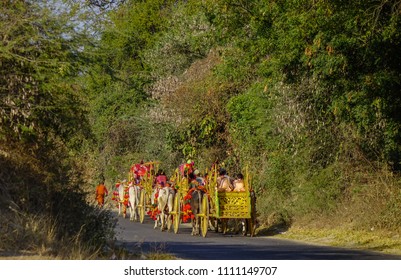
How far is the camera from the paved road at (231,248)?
20125mm

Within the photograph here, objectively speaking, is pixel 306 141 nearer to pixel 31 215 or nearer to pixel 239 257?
pixel 239 257

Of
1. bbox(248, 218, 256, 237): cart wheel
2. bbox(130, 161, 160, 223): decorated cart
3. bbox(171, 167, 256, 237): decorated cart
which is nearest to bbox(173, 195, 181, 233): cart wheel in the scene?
bbox(171, 167, 256, 237): decorated cart

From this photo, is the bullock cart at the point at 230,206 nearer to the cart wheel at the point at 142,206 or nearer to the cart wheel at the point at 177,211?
the cart wheel at the point at 177,211

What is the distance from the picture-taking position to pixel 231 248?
76.1 ft

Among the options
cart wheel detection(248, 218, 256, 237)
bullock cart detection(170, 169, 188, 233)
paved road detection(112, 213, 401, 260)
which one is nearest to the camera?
paved road detection(112, 213, 401, 260)

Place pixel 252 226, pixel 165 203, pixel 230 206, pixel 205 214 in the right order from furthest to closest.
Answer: pixel 165 203 < pixel 252 226 < pixel 230 206 < pixel 205 214

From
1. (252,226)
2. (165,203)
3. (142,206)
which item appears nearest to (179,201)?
(165,203)

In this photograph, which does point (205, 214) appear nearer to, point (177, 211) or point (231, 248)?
point (177, 211)

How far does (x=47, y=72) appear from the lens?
1744 centimetres

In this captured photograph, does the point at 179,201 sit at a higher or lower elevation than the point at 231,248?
higher

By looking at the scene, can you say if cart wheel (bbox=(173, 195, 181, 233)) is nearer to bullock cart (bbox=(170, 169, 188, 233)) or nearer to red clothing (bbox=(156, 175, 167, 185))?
bullock cart (bbox=(170, 169, 188, 233))

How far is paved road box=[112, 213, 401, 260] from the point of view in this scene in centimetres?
2012

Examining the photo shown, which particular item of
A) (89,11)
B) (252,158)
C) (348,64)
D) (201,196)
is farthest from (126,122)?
(89,11)

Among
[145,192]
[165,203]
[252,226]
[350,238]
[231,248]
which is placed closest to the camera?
[231,248]
